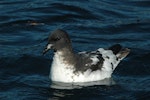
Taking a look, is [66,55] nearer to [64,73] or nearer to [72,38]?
[64,73]

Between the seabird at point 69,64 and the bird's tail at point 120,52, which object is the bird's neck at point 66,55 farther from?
the bird's tail at point 120,52

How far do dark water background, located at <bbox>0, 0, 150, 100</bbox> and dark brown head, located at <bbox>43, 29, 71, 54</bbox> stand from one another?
1016 mm

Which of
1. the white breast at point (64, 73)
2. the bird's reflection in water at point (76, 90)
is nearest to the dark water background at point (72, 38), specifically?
the bird's reflection in water at point (76, 90)

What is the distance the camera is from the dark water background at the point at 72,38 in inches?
638

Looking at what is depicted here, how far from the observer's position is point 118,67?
713 inches

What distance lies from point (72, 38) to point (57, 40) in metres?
4.55

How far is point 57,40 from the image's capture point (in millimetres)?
16156

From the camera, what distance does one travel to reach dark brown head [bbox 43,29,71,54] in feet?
52.7

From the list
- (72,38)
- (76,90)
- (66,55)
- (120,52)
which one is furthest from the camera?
(72,38)

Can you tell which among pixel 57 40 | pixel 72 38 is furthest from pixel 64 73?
pixel 72 38

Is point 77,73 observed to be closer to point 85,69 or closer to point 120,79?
point 85,69

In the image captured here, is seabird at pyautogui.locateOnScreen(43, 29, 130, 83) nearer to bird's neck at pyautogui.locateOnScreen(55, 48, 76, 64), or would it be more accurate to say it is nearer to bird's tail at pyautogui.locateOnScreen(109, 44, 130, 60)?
bird's neck at pyautogui.locateOnScreen(55, 48, 76, 64)

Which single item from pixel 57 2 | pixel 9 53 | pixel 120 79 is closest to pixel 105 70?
pixel 120 79

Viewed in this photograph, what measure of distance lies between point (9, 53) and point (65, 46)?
117 inches
